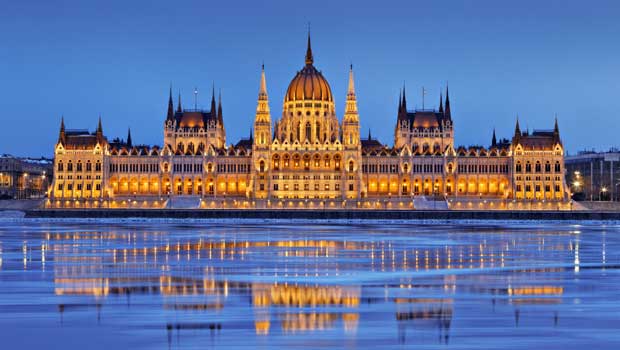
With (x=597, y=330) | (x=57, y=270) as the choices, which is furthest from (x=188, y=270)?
(x=597, y=330)

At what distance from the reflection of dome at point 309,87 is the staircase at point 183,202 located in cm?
3157

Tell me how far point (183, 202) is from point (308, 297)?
116397 mm

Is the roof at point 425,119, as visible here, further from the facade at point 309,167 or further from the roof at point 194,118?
the roof at point 194,118

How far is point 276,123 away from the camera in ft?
568

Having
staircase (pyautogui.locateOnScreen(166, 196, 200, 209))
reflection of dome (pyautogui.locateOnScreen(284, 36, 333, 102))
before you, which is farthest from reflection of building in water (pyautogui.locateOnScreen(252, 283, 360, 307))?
reflection of dome (pyautogui.locateOnScreen(284, 36, 333, 102))

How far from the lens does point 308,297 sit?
96.1 feet

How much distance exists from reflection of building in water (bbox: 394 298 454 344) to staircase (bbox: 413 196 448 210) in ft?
363

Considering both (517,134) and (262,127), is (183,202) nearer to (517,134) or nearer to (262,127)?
(262,127)

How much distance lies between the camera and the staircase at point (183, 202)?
14162cm

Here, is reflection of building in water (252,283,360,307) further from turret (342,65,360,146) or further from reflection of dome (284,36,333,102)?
reflection of dome (284,36,333,102)

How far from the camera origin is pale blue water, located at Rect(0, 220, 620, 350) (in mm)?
22141

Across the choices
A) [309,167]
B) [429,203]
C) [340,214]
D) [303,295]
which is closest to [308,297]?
[303,295]

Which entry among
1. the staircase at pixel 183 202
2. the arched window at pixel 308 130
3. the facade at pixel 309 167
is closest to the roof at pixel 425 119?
the facade at pixel 309 167

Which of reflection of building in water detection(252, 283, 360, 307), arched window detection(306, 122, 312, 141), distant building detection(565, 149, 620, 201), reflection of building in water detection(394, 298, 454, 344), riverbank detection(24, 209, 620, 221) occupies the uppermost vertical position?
arched window detection(306, 122, 312, 141)
